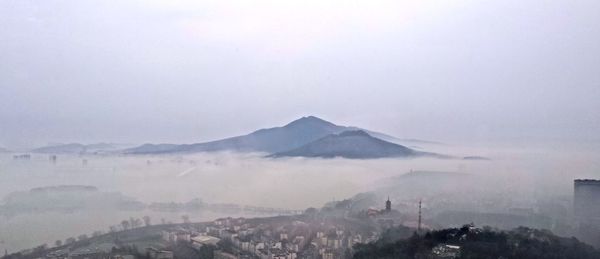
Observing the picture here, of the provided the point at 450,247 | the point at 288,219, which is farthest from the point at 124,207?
the point at 450,247

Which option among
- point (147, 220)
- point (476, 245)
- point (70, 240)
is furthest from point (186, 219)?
point (476, 245)

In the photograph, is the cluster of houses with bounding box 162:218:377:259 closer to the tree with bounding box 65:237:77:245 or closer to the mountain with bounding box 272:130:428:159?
the mountain with bounding box 272:130:428:159

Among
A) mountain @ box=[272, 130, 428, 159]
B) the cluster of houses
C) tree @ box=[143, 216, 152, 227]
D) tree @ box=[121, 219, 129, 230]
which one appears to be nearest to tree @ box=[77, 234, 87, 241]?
tree @ box=[121, 219, 129, 230]

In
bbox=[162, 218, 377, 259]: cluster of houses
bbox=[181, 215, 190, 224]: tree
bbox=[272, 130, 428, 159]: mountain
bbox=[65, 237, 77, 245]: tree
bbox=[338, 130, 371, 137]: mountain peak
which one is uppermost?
bbox=[338, 130, 371, 137]: mountain peak

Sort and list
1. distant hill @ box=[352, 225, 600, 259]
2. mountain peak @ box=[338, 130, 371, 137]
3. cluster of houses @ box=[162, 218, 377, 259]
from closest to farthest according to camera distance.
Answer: distant hill @ box=[352, 225, 600, 259] < cluster of houses @ box=[162, 218, 377, 259] < mountain peak @ box=[338, 130, 371, 137]

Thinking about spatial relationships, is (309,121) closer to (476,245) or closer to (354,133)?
(354,133)

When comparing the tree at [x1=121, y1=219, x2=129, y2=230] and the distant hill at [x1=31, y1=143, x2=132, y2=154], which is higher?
the distant hill at [x1=31, y1=143, x2=132, y2=154]
